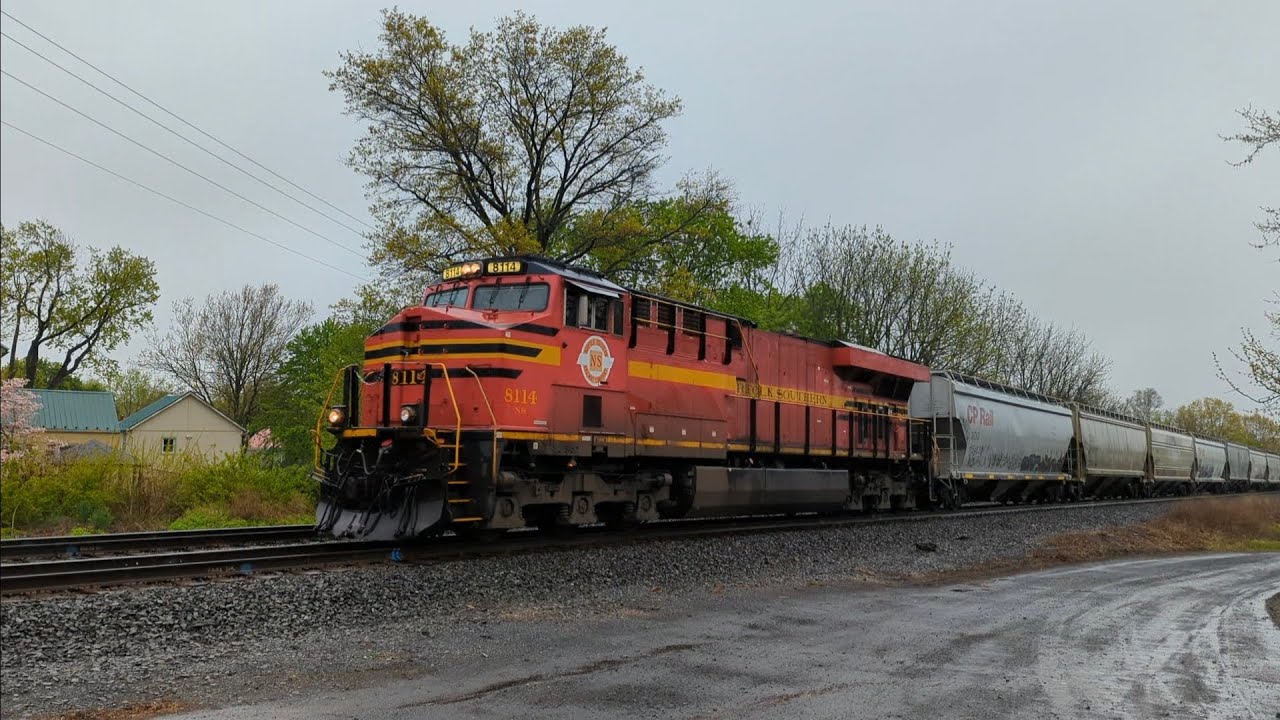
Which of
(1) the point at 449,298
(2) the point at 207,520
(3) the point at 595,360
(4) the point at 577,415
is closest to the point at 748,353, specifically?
(3) the point at 595,360

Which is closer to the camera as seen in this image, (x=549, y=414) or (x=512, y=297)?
(x=549, y=414)

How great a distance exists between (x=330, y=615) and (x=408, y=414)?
3.87 m

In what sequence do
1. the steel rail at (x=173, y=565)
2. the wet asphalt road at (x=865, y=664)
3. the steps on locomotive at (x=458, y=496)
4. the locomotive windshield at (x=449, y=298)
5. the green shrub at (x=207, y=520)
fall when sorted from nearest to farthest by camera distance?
1. the wet asphalt road at (x=865, y=664)
2. the steel rail at (x=173, y=565)
3. the steps on locomotive at (x=458, y=496)
4. the locomotive windshield at (x=449, y=298)
5. the green shrub at (x=207, y=520)

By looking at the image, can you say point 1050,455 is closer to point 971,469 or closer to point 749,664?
point 971,469

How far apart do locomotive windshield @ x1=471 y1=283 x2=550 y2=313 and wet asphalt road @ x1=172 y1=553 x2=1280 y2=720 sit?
4782mm

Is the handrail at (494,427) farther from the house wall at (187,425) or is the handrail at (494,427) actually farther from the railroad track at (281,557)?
the house wall at (187,425)

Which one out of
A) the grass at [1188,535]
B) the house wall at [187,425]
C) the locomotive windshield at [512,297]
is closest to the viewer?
the locomotive windshield at [512,297]

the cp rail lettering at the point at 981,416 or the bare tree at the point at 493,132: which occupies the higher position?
the bare tree at the point at 493,132

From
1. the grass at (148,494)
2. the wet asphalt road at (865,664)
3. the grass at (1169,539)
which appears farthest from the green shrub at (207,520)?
the grass at (1169,539)

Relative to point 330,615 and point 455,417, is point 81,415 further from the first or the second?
point 330,615

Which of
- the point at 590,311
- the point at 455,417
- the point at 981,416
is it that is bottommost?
the point at 455,417

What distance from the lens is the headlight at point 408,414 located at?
450 inches

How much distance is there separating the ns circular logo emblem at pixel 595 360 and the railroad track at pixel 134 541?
4.66m

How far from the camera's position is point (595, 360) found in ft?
42.2
